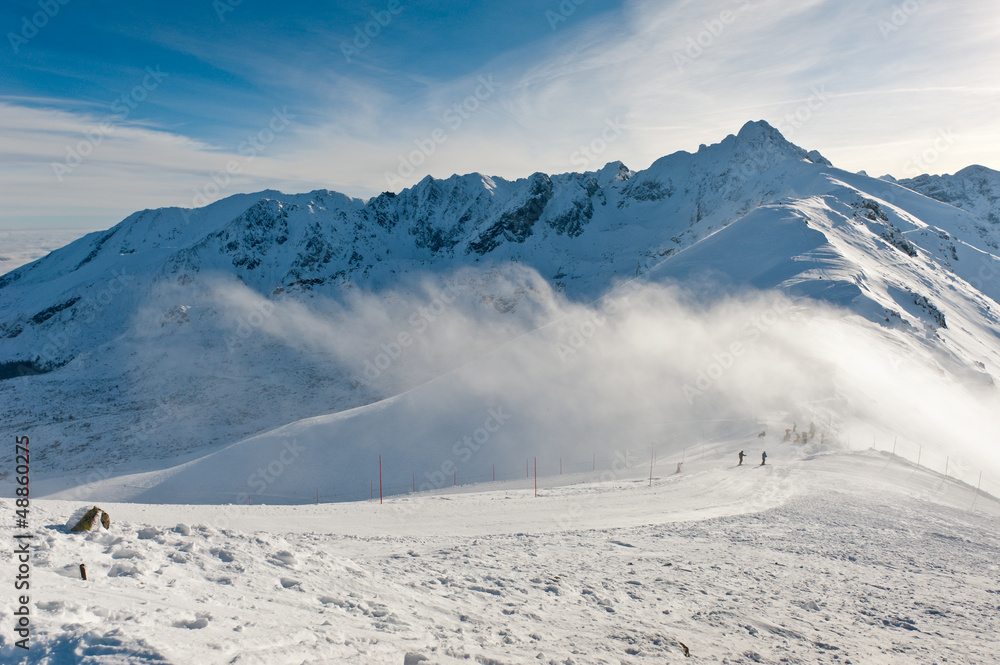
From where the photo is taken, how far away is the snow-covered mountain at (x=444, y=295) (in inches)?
1374

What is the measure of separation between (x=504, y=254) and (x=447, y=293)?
23.1 meters

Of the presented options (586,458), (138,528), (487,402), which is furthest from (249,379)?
(138,528)

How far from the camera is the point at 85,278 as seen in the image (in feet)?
372

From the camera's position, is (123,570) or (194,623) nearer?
(194,623)

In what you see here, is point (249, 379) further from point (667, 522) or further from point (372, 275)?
point (667, 522)
